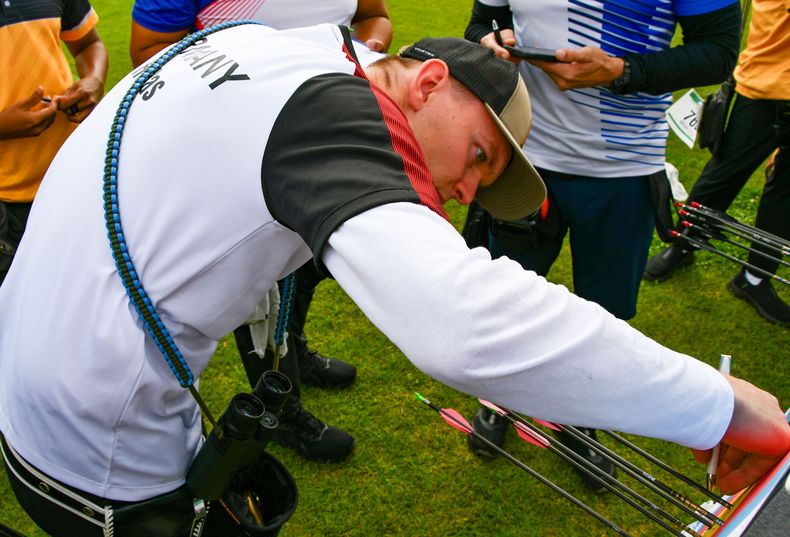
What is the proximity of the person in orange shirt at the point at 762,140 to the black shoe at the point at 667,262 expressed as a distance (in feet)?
1.10

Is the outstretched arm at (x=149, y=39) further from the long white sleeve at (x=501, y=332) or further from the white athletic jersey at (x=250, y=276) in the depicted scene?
the long white sleeve at (x=501, y=332)

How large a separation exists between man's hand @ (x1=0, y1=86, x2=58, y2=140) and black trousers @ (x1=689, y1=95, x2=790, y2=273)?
3.13 metres

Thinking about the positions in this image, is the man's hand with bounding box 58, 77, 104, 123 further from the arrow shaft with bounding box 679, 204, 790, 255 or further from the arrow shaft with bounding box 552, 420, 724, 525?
the arrow shaft with bounding box 679, 204, 790, 255

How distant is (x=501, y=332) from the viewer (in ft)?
2.70

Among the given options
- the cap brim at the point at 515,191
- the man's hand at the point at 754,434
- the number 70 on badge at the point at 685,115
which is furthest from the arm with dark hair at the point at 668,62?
the man's hand at the point at 754,434

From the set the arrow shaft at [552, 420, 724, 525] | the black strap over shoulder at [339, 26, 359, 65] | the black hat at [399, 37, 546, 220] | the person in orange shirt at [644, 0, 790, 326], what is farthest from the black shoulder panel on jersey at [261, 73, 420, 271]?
the person in orange shirt at [644, 0, 790, 326]

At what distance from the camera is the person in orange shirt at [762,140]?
3.21m

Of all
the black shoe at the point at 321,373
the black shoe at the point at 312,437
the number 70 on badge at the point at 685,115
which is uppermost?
the number 70 on badge at the point at 685,115

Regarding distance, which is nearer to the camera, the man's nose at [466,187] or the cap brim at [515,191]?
the man's nose at [466,187]

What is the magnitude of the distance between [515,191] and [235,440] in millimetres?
820

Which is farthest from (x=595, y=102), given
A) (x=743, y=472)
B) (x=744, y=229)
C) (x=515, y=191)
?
(x=743, y=472)

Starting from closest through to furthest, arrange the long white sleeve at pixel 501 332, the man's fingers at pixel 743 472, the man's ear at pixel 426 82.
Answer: the long white sleeve at pixel 501 332 → the man's fingers at pixel 743 472 → the man's ear at pixel 426 82

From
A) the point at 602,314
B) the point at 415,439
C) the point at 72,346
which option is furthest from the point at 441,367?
the point at 415,439

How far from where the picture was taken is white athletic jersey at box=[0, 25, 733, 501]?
828 mm
